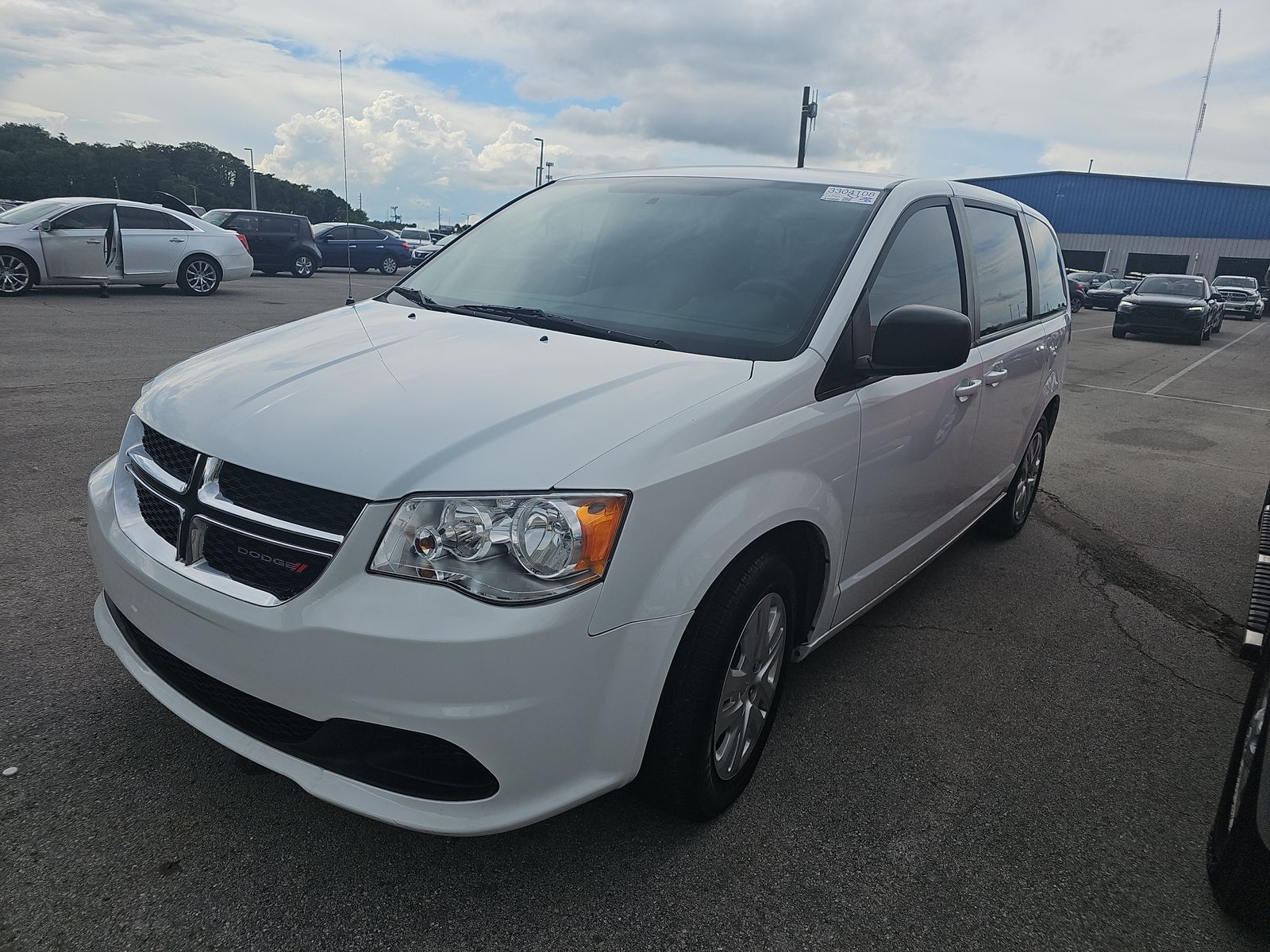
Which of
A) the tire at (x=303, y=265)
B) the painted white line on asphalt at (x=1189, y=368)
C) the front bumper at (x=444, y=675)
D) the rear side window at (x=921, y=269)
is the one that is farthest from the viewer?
the tire at (x=303, y=265)

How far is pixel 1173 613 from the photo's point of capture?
415 centimetres

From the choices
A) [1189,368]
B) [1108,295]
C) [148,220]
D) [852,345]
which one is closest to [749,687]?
[852,345]

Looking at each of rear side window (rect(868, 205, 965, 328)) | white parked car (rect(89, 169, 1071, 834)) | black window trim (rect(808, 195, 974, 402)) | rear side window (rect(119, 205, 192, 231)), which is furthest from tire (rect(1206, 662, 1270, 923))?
rear side window (rect(119, 205, 192, 231))

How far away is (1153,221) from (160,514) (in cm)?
6138

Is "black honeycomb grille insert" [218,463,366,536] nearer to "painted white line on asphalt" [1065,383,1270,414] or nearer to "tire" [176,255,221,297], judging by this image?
"painted white line on asphalt" [1065,383,1270,414]

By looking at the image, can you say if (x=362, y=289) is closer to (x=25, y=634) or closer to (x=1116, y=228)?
(x=25, y=634)

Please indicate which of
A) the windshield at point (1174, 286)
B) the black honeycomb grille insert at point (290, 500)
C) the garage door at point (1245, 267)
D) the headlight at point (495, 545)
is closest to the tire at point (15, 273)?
the black honeycomb grille insert at point (290, 500)

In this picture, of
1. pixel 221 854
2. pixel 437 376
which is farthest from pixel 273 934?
pixel 437 376

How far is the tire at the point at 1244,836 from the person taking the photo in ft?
6.61

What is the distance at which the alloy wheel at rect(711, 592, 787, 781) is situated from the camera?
2.30 m

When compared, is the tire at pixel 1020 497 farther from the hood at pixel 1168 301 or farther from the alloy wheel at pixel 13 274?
the hood at pixel 1168 301

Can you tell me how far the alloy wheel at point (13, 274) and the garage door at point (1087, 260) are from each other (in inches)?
2159

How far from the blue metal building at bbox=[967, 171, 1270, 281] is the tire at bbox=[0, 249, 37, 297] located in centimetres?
4862

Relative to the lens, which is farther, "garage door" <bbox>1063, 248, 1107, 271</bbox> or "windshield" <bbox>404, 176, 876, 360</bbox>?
"garage door" <bbox>1063, 248, 1107, 271</bbox>
